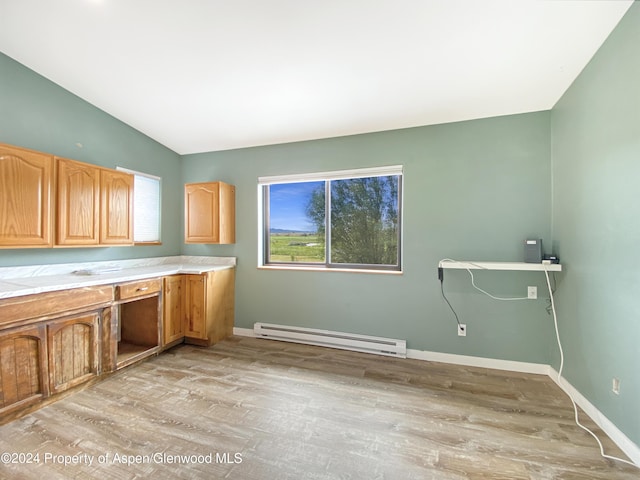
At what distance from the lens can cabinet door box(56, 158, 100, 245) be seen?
7.21 ft

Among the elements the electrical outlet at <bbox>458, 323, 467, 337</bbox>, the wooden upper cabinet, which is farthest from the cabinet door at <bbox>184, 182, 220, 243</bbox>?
the electrical outlet at <bbox>458, 323, 467, 337</bbox>

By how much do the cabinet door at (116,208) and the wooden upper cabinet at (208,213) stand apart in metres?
0.63

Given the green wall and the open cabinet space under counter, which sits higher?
the green wall

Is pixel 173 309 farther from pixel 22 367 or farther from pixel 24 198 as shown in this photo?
pixel 24 198

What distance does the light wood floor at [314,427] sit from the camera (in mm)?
1386

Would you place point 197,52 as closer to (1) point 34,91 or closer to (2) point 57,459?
(1) point 34,91

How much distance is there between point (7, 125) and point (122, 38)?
1.27 m

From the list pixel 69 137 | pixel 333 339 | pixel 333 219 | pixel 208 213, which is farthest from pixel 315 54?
pixel 333 339

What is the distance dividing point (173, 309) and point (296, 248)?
1.54 meters

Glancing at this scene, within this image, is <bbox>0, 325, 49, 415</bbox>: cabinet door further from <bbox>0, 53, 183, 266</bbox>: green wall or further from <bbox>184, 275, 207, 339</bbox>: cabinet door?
<bbox>184, 275, 207, 339</bbox>: cabinet door

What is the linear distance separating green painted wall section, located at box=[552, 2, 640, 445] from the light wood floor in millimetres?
357

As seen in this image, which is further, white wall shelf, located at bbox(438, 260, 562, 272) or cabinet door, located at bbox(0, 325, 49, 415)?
white wall shelf, located at bbox(438, 260, 562, 272)

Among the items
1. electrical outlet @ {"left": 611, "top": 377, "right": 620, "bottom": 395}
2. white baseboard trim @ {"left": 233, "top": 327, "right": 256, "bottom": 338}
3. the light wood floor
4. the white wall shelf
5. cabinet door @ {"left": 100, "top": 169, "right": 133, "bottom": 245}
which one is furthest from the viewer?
white baseboard trim @ {"left": 233, "top": 327, "right": 256, "bottom": 338}

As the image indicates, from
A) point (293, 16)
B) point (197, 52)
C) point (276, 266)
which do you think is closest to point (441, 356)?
point (276, 266)
